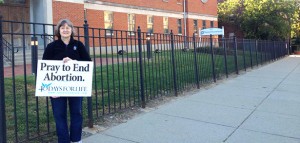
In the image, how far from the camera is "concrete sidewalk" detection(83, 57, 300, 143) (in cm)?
541

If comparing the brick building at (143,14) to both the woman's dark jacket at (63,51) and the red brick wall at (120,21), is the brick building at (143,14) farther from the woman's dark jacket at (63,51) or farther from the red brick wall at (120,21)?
the woman's dark jacket at (63,51)

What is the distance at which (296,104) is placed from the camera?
8.80 meters

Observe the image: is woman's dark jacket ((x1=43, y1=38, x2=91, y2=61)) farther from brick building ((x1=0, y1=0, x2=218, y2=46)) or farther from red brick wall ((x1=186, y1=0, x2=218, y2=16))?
red brick wall ((x1=186, y1=0, x2=218, y2=16))

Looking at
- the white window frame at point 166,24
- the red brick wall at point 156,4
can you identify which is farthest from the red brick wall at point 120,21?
the white window frame at point 166,24

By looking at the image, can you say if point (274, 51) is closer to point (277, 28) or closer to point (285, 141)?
point (277, 28)

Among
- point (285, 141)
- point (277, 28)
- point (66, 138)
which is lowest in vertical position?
point (285, 141)

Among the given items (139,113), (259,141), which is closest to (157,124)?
(139,113)

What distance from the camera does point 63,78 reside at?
4.33 metres

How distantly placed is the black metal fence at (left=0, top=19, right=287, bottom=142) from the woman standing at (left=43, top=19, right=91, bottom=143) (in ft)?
1.49

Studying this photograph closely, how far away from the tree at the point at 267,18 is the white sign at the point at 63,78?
36480mm

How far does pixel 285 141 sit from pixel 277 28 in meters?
35.1

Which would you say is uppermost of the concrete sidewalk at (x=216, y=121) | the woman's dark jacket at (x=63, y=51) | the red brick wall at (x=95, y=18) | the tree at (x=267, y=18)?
the tree at (x=267, y=18)

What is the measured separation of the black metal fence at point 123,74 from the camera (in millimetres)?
4812

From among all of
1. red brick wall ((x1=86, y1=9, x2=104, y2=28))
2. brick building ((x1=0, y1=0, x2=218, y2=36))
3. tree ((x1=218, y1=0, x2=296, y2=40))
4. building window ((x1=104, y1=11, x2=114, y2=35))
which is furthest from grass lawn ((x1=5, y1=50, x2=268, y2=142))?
tree ((x1=218, y1=0, x2=296, y2=40))
